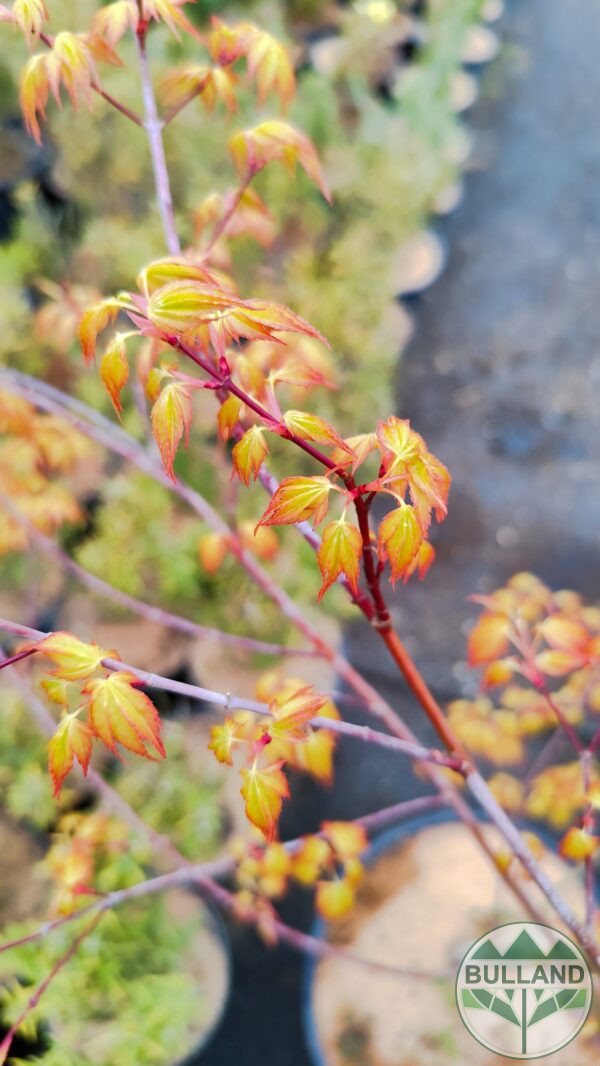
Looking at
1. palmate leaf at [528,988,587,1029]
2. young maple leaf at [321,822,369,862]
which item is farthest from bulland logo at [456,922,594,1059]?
young maple leaf at [321,822,369,862]

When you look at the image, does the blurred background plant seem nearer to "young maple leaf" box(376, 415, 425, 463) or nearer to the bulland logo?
the bulland logo

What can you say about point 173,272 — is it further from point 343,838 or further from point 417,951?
point 417,951

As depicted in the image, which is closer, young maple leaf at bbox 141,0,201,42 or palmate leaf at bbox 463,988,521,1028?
young maple leaf at bbox 141,0,201,42

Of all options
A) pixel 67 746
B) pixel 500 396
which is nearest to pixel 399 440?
pixel 67 746

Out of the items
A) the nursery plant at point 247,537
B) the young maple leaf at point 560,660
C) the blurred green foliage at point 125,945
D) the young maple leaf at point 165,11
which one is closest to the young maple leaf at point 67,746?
the nursery plant at point 247,537

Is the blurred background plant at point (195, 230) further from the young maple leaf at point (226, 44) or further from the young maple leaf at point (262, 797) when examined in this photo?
the young maple leaf at point (262, 797)

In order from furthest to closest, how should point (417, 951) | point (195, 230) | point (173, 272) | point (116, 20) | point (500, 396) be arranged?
point (500, 396)
point (195, 230)
point (417, 951)
point (116, 20)
point (173, 272)
